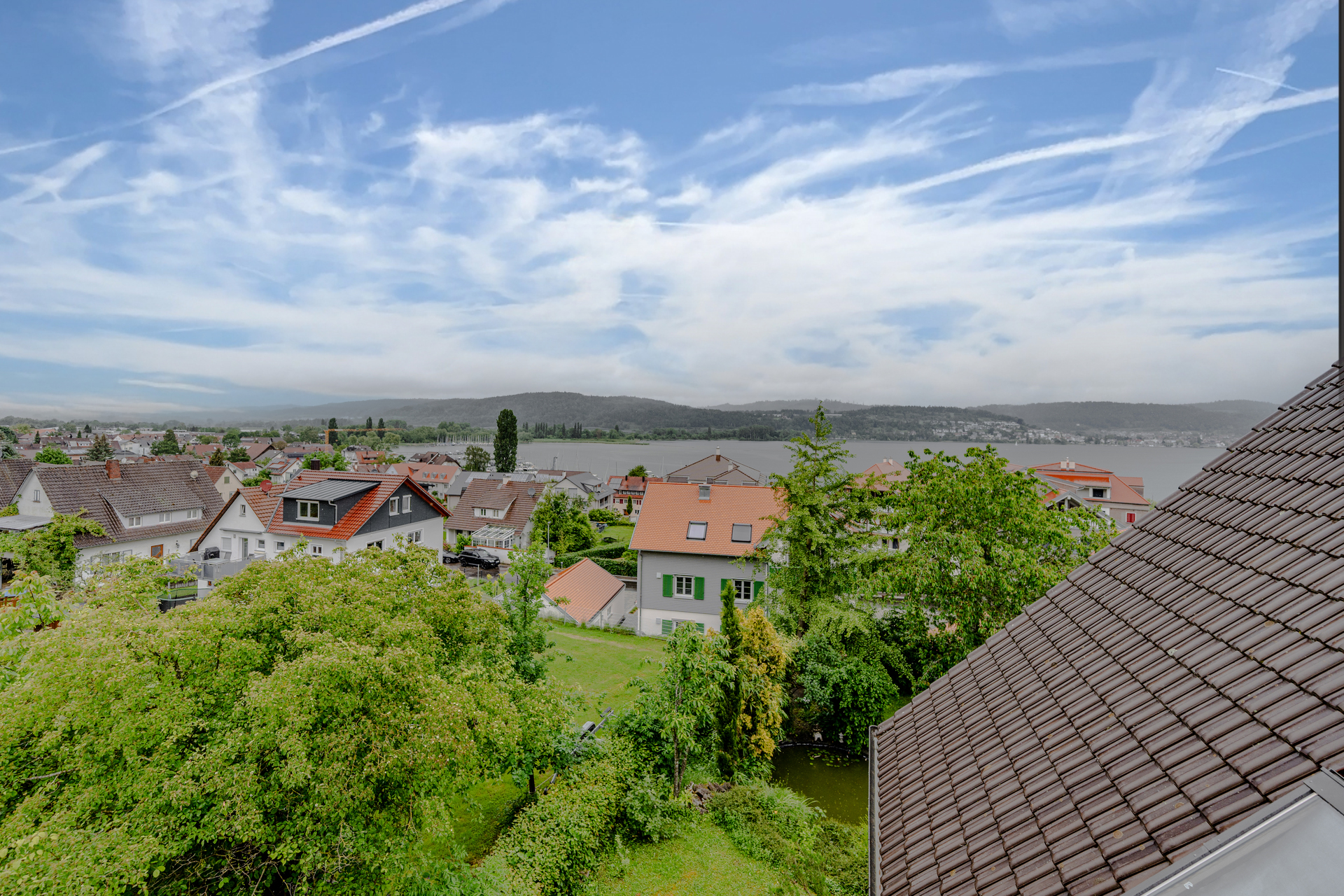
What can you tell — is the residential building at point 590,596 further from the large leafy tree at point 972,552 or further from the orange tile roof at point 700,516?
the large leafy tree at point 972,552

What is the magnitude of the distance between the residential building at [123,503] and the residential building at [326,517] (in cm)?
903

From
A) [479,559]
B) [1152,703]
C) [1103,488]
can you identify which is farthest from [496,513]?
[1152,703]

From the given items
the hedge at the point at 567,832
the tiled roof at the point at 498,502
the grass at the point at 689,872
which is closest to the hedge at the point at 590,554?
the tiled roof at the point at 498,502

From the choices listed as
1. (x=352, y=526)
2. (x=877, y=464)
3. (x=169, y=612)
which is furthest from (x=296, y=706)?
(x=877, y=464)

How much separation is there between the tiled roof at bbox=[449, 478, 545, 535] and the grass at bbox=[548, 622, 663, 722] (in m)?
24.1

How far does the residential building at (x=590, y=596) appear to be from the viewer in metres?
23.8

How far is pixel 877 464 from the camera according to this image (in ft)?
139

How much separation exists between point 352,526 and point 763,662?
20.7m

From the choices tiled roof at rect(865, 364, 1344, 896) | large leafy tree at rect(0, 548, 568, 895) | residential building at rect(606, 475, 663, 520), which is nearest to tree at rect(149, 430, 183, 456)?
residential building at rect(606, 475, 663, 520)

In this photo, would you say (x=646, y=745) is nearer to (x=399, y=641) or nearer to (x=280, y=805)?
(x=399, y=641)

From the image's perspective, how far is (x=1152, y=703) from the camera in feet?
10.7

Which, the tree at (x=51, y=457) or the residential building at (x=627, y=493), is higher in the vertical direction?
the tree at (x=51, y=457)

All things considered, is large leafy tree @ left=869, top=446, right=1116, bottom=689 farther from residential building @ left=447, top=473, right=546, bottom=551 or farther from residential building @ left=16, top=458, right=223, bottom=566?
residential building @ left=16, top=458, right=223, bottom=566

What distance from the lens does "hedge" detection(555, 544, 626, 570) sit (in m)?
37.5
